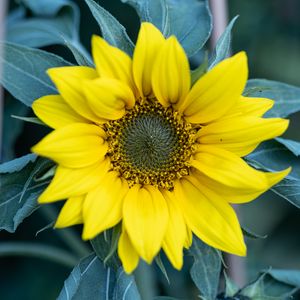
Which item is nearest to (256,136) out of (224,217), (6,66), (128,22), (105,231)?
(224,217)

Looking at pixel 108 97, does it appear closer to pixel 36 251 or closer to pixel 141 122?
pixel 141 122

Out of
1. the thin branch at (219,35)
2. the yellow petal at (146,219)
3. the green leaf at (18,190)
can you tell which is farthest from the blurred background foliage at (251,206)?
the yellow petal at (146,219)

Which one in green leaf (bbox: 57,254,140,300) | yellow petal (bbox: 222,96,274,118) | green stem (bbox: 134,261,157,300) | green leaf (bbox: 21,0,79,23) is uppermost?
yellow petal (bbox: 222,96,274,118)

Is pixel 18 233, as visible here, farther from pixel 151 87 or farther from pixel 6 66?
pixel 151 87

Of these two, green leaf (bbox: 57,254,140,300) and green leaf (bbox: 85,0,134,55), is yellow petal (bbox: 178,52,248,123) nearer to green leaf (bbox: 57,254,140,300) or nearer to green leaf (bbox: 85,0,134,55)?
green leaf (bbox: 85,0,134,55)

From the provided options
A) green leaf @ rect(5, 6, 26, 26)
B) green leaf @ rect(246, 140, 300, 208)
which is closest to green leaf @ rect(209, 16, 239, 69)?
green leaf @ rect(246, 140, 300, 208)
